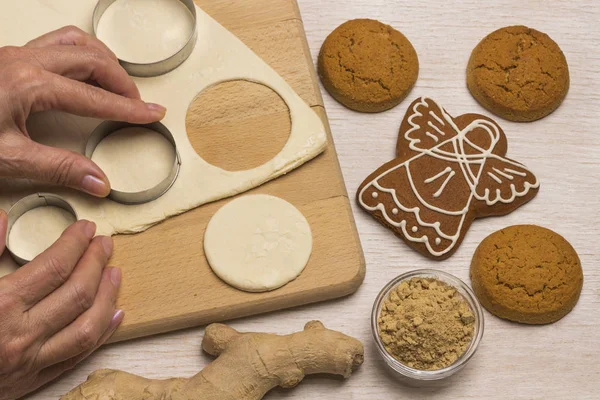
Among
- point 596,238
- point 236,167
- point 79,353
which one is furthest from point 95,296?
point 596,238

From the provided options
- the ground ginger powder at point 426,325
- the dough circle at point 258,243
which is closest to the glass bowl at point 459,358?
the ground ginger powder at point 426,325

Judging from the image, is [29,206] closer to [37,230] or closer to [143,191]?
[37,230]

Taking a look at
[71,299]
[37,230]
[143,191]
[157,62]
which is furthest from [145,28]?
[71,299]

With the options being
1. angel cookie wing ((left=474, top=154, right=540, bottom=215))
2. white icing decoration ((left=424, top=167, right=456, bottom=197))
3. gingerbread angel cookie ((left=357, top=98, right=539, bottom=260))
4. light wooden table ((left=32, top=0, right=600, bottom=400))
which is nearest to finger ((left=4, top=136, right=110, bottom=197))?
light wooden table ((left=32, top=0, right=600, bottom=400))

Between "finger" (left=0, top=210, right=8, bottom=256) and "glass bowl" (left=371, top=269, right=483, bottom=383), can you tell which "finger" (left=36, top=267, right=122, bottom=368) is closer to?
"finger" (left=0, top=210, right=8, bottom=256)

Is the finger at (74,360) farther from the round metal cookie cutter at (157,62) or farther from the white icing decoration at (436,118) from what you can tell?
the white icing decoration at (436,118)
